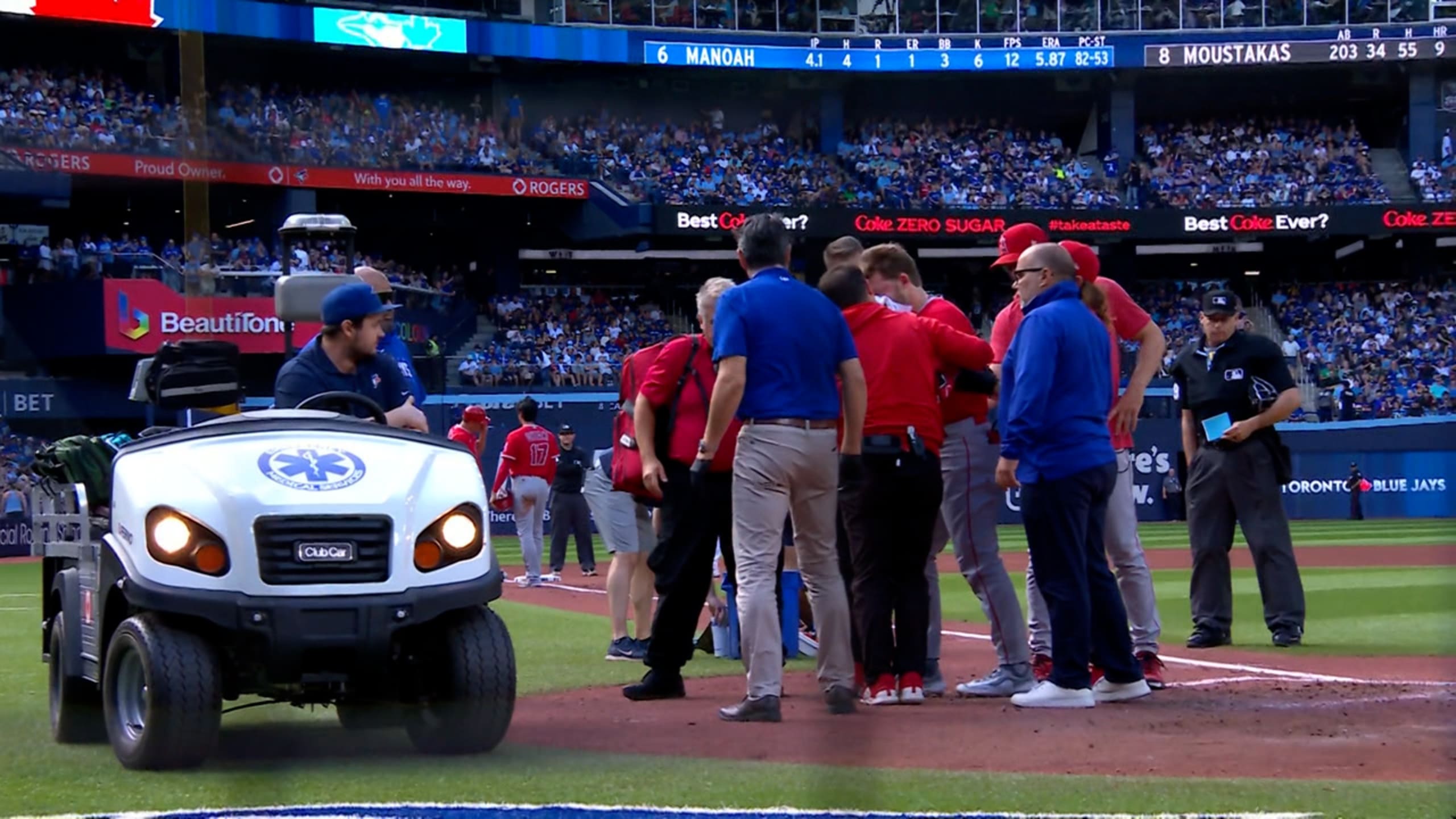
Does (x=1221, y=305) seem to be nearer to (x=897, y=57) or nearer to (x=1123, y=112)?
(x=897, y=57)

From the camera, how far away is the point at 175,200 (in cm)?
3472

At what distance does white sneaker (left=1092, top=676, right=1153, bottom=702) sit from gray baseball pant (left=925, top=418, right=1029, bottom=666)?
1.40 ft

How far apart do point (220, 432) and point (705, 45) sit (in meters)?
36.1

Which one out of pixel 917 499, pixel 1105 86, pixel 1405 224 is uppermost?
Answer: pixel 1105 86

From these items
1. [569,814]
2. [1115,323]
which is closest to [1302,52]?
[1115,323]

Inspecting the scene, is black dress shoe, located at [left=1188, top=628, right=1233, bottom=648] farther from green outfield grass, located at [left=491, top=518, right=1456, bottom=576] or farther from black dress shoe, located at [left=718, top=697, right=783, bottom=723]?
green outfield grass, located at [left=491, top=518, right=1456, bottom=576]

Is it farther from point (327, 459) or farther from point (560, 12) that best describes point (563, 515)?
point (560, 12)

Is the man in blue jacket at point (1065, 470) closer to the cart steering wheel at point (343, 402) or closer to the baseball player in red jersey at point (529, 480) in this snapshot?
the cart steering wheel at point (343, 402)

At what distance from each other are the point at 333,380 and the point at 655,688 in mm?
1993

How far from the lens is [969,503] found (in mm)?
7793

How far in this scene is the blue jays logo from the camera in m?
5.64

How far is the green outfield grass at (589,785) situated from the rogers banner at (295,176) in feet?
88.1

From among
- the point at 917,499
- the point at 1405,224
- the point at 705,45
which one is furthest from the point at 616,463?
the point at 1405,224

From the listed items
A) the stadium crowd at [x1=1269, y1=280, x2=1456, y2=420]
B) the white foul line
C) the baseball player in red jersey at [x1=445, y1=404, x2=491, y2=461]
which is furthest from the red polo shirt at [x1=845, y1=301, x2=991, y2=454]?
the stadium crowd at [x1=1269, y1=280, x2=1456, y2=420]
